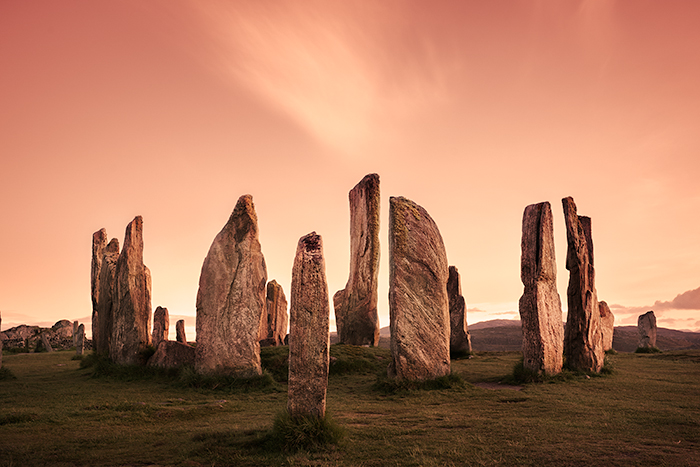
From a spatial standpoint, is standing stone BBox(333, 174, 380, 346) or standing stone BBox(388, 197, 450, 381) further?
standing stone BBox(333, 174, 380, 346)

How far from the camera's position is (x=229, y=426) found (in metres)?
8.88

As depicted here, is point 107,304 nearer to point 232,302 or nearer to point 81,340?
point 232,302

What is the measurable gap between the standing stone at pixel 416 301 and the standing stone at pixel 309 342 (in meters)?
5.40

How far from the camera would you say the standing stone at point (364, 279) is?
64.7 feet

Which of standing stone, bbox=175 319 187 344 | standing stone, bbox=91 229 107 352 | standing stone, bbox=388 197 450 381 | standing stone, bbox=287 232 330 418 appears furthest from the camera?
standing stone, bbox=175 319 187 344

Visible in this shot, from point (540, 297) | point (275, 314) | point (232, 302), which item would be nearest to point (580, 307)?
point (540, 297)

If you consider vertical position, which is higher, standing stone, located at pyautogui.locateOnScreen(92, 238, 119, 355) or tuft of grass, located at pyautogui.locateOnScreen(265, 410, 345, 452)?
standing stone, located at pyautogui.locateOnScreen(92, 238, 119, 355)

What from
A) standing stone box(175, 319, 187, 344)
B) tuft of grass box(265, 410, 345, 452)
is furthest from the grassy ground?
standing stone box(175, 319, 187, 344)

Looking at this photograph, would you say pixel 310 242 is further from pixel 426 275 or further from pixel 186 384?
pixel 186 384

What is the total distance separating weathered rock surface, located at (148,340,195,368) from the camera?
15992 millimetres

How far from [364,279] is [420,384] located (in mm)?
7530

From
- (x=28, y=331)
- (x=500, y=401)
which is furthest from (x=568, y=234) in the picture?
(x=28, y=331)

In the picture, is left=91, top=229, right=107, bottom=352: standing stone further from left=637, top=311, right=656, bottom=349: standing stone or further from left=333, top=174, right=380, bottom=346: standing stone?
left=637, top=311, right=656, bottom=349: standing stone

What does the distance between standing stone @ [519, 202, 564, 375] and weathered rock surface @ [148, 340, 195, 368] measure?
417 inches
